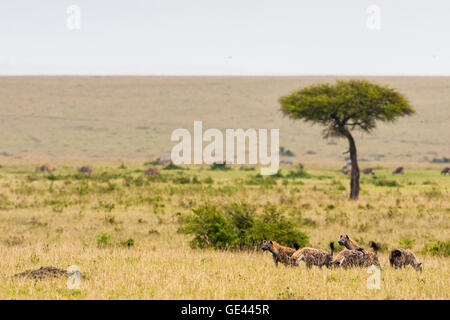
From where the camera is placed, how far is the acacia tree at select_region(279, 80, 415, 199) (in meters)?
33.3

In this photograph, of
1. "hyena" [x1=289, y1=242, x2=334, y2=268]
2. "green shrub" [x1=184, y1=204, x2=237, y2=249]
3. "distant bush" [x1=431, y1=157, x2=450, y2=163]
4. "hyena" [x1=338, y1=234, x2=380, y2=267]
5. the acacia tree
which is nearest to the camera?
"hyena" [x1=289, y1=242, x2=334, y2=268]

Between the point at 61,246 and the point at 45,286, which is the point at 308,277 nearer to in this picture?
the point at 45,286

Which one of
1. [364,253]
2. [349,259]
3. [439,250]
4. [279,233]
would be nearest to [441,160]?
[439,250]

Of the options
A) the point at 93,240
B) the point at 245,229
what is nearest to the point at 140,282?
the point at 245,229

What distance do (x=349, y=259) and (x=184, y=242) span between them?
6874mm

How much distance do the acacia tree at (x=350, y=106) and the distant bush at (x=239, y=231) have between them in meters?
16.4

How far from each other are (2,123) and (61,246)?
363ft

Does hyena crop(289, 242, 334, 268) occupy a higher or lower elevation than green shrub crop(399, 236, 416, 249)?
higher

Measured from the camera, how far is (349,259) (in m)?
11.9

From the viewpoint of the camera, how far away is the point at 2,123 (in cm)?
11988

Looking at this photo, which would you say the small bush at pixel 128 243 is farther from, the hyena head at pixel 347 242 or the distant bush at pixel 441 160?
the distant bush at pixel 441 160

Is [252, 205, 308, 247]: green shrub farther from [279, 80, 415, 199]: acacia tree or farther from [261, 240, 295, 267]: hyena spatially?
[279, 80, 415, 199]: acacia tree

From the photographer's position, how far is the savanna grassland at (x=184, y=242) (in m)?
9.79

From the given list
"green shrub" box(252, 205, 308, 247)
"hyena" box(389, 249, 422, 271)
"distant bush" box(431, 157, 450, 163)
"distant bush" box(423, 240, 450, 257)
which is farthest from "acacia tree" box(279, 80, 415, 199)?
"distant bush" box(431, 157, 450, 163)
